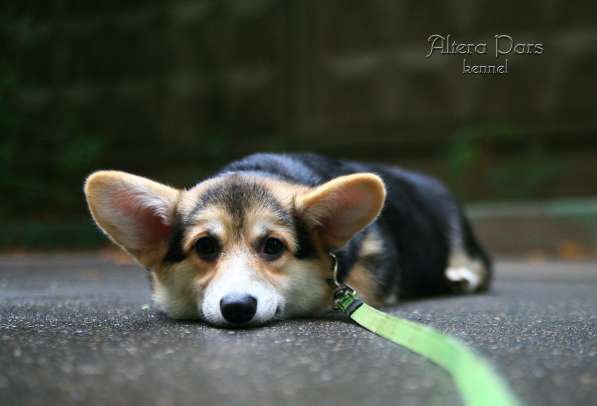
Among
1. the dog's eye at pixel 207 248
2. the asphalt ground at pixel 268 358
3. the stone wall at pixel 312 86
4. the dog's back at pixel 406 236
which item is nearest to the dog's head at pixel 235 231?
the dog's eye at pixel 207 248

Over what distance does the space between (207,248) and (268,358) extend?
816 millimetres

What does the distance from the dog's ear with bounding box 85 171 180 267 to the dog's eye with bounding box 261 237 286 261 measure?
0.41m

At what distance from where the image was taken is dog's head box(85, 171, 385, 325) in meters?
2.50

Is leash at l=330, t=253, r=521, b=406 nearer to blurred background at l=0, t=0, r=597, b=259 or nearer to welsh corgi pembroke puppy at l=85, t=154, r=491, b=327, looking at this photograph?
Answer: welsh corgi pembroke puppy at l=85, t=154, r=491, b=327

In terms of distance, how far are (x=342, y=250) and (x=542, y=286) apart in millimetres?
1984

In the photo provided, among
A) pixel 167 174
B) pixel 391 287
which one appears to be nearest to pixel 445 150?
pixel 167 174

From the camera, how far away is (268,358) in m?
1.81

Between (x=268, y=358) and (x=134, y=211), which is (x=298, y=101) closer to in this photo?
(x=134, y=211)

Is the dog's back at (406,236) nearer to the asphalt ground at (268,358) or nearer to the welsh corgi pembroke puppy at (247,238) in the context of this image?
the welsh corgi pembroke puppy at (247,238)

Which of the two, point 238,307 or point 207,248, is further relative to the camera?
point 207,248

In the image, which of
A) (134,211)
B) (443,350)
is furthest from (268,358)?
(134,211)

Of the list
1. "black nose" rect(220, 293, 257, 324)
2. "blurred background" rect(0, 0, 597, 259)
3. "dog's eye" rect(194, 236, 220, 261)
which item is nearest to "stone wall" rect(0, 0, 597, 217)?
"blurred background" rect(0, 0, 597, 259)

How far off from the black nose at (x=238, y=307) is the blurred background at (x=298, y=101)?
498 cm

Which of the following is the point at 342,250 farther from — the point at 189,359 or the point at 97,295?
the point at 97,295
